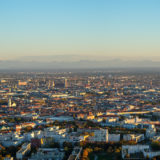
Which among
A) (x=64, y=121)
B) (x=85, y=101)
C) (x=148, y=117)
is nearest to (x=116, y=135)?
(x=64, y=121)

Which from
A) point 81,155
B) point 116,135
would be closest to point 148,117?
point 116,135

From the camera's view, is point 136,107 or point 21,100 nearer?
point 136,107

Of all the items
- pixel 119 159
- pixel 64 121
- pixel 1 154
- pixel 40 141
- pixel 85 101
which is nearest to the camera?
pixel 119 159

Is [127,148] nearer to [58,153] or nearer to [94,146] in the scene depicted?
[94,146]

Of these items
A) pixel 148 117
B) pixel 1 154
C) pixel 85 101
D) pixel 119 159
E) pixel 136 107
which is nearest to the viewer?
pixel 119 159

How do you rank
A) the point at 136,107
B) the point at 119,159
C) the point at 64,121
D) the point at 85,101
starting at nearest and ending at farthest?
1. the point at 119,159
2. the point at 64,121
3. the point at 136,107
4. the point at 85,101

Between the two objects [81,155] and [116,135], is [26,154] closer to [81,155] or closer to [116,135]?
[81,155]

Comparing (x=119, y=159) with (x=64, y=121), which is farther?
(x=64, y=121)

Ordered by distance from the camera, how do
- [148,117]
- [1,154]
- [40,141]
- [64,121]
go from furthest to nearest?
[148,117] < [64,121] < [40,141] < [1,154]

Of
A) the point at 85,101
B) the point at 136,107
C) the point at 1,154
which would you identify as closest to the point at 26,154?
the point at 1,154
